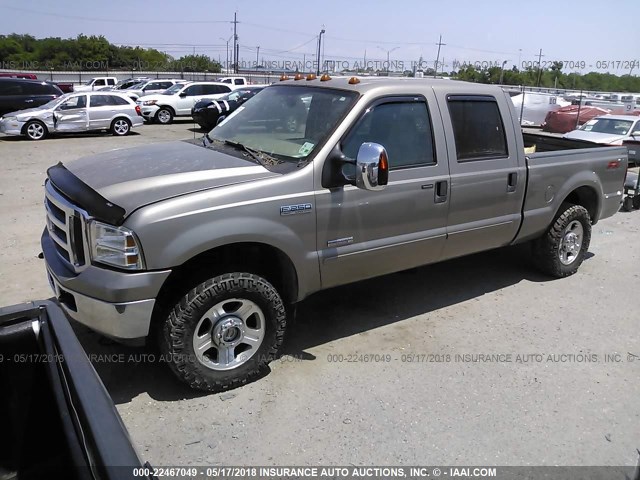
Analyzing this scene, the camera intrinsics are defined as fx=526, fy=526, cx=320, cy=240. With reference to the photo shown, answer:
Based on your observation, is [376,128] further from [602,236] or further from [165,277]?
[602,236]

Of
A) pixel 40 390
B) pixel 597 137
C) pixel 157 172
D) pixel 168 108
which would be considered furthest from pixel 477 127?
pixel 168 108

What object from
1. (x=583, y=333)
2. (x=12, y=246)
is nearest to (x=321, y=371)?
(x=583, y=333)

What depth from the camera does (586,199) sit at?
5852 mm

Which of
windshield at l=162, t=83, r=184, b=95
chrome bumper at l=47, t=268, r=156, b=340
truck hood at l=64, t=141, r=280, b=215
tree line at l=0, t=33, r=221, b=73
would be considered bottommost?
chrome bumper at l=47, t=268, r=156, b=340

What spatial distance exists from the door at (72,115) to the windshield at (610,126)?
16136mm

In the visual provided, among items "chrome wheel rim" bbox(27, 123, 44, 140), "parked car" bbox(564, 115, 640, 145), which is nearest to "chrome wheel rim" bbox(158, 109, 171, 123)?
"chrome wheel rim" bbox(27, 123, 44, 140)

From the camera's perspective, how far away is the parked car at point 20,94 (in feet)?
60.9

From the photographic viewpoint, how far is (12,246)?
238 inches

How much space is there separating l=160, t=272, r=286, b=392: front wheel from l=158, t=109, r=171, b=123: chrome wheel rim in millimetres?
21237

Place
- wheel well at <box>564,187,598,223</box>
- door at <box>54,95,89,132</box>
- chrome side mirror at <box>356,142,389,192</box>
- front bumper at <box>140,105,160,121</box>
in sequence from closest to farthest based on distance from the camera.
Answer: chrome side mirror at <box>356,142,389,192</box> < wheel well at <box>564,187,598,223</box> < door at <box>54,95,89,132</box> < front bumper at <box>140,105,160,121</box>

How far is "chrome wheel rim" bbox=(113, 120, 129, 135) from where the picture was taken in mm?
18422

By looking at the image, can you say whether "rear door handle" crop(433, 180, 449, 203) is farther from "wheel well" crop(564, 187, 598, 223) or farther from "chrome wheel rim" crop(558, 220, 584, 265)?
"wheel well" crop(564, 187, 598, 223)

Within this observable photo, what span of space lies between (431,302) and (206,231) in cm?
262

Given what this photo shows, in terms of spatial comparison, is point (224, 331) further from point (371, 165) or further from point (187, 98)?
point (187, 98)
